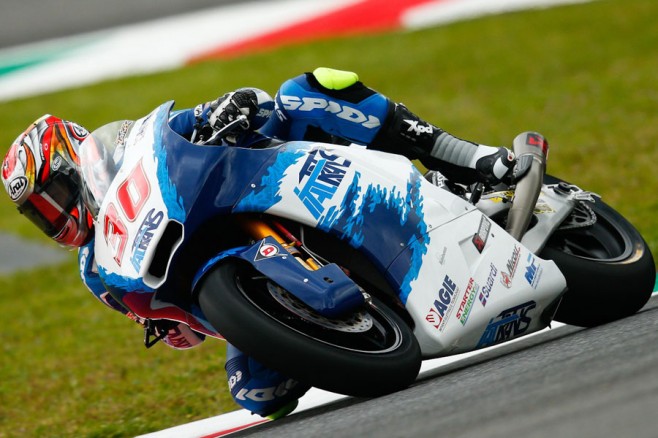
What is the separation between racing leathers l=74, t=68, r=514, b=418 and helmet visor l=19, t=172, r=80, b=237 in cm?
20

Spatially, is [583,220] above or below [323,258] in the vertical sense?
below

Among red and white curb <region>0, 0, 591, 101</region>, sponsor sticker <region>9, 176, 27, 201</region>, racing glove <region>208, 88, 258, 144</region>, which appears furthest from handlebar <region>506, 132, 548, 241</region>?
red and white curb <region>0, 0, 591, 101</region>

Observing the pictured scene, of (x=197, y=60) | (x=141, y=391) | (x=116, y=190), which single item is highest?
(x=116, y=190)

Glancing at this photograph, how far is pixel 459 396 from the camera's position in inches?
144

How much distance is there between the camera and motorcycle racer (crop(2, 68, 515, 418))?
4.43 metres

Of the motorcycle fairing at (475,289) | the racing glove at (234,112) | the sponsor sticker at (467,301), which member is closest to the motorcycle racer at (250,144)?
the racing glove at (234,112)

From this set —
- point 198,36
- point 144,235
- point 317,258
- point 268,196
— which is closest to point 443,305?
point 317,258

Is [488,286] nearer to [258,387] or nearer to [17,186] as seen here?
[258,387]

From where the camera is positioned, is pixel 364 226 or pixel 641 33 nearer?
pixel 364 226

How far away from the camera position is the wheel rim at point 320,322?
3992 mm

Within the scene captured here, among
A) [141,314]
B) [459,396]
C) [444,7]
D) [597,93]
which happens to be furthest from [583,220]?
[444,7]

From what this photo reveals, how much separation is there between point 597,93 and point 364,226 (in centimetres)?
859

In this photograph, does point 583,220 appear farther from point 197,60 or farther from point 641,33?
point 197,60

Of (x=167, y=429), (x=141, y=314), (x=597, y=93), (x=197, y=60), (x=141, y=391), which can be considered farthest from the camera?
(x=197, y=60)
